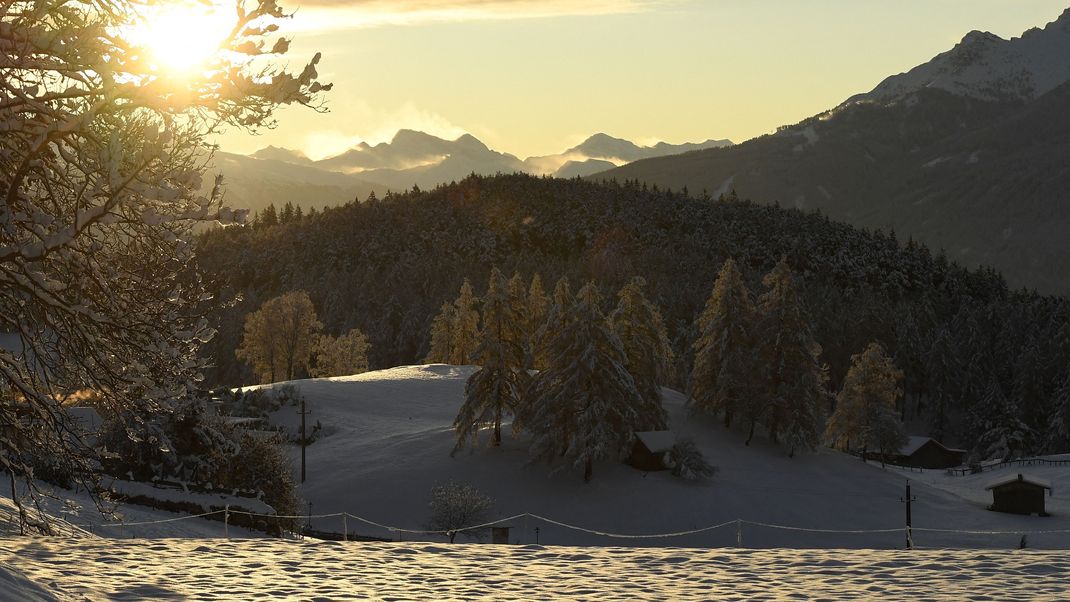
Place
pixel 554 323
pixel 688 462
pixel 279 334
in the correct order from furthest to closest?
pixel 279 334 < pixel 554 323 < pixel 688 462

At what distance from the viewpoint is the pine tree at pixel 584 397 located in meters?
54.8

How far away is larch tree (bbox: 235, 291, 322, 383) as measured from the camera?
106 meters

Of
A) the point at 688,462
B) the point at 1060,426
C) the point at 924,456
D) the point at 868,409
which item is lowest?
the point at 924,456

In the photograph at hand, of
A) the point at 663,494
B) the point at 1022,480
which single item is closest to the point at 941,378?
the point at 1022,480

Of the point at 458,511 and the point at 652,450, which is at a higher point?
the point at 652,450

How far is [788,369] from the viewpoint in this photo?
64.4 metres

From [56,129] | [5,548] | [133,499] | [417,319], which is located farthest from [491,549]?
[417,319]

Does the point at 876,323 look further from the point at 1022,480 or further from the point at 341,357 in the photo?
the point at 1022,480

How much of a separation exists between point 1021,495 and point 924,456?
38.3 metres

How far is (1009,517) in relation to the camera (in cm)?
5753

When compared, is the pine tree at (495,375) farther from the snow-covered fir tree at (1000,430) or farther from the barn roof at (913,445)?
the snow-covered fir tree at (1000,430)

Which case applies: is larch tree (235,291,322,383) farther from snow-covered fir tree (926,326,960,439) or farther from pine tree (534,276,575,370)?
snow-covered fir tree (926,326,960,439)

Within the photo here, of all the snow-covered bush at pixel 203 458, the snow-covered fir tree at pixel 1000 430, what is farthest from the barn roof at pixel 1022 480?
the snow-covered bush at pixel 203 458

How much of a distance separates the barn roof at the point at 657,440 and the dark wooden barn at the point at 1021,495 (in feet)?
63.9
